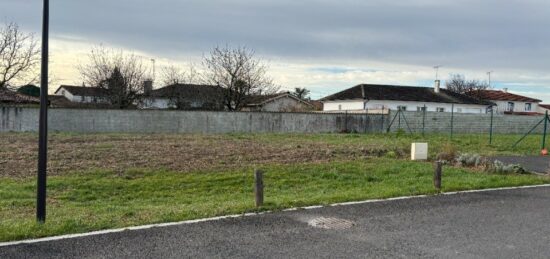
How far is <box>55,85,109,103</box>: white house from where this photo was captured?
50375 millimetres

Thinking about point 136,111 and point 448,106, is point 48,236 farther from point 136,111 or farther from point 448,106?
point 448,106

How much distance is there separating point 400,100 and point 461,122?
→ 65.0ft

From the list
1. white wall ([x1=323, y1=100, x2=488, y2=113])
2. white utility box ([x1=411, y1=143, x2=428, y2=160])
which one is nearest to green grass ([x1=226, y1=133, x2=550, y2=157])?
white utility box ([x1=411, y1=143, x2=428, y2=160])

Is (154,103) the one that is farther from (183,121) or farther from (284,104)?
(183,121)

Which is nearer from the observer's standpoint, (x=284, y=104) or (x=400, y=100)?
(x=400, y=100)

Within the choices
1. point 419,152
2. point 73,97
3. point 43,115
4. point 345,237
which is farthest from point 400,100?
point 43,115

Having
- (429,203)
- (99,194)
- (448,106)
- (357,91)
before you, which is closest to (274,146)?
(99,194)

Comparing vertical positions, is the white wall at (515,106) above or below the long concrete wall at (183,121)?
above

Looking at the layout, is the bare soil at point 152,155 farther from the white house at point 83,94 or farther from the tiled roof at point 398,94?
the tiled roof at point 398,94

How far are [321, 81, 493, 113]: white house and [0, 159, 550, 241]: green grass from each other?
44245mm

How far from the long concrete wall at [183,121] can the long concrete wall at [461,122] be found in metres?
2.21

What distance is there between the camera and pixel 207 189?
1252cm

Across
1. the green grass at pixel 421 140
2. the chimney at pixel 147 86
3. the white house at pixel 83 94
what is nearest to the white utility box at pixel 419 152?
the green grass at pixel 421 140

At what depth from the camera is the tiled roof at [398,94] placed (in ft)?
198
